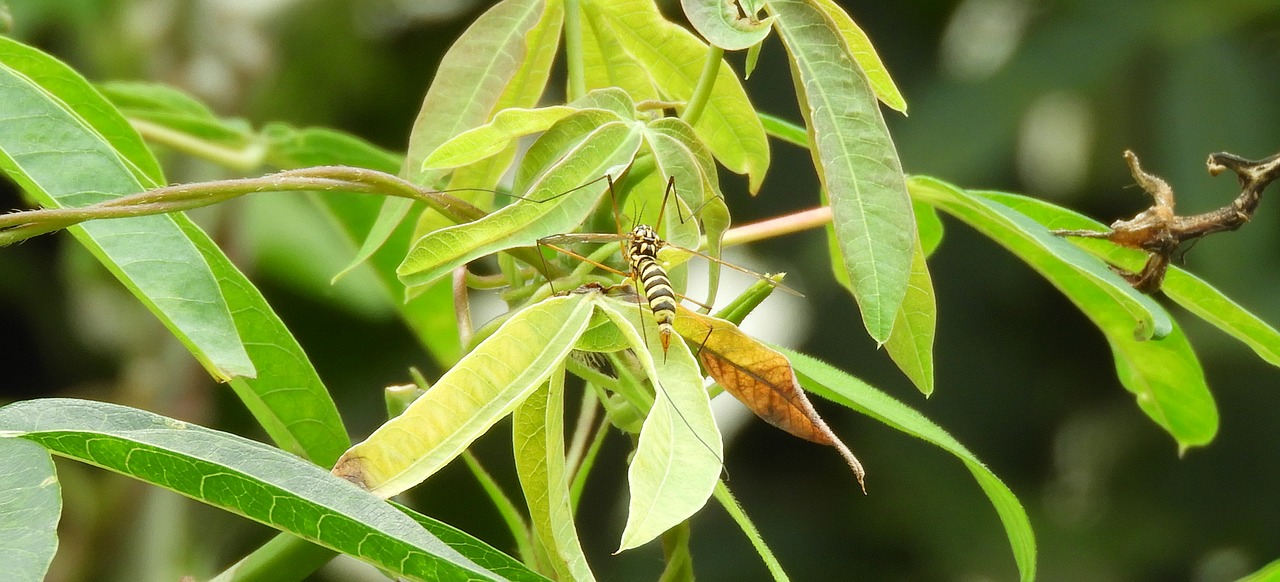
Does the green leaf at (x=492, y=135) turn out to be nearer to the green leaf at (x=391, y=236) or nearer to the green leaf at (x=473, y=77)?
the green leaf at (x=473, y=77)

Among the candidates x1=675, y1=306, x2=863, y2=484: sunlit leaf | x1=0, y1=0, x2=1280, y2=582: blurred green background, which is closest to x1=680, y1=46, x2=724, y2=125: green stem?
x1=675, y1=306, x2=863, y2=484: sunlit leaf

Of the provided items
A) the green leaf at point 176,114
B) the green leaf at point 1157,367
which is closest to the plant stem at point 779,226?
the green leaf at point 1157,367

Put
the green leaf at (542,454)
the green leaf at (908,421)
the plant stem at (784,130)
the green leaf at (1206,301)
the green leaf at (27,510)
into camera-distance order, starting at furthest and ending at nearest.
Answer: the plant stem at (784,130) < the green leaf at (1206,301) < the green leaf at (908,421) < the green leaf at (542,454) < the green leaf at (27,510)

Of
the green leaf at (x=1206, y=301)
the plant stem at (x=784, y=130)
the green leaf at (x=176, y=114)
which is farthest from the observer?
the green leaf at (x=176, y=114)

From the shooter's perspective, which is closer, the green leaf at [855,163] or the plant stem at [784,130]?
the green leaf at [855,163]

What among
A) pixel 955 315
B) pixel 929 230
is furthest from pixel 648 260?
pixel 955 315

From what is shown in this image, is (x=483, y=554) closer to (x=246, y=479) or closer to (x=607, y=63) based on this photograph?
(x=246, y=479)

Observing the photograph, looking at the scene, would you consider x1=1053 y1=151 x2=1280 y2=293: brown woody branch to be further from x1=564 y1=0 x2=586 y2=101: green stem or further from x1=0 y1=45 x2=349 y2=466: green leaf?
x1=0 y1=45 x2=349 y2=466: green leaf

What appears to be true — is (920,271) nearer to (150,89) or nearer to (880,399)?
(880,399)
